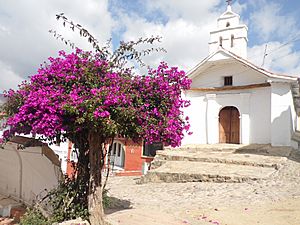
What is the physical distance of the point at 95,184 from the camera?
4684mm

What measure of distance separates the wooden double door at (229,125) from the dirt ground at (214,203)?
17.6 ft

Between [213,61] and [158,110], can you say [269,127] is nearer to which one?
[213,61]

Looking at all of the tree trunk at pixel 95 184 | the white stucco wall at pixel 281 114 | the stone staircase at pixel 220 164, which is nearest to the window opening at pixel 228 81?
the white stucco wall at pixel 281 114

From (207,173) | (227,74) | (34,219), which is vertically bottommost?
(34,219)

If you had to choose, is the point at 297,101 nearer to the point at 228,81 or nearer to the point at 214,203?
the point at 228,81

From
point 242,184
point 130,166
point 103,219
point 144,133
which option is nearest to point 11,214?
point 103,219

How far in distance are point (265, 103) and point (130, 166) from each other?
9635mm

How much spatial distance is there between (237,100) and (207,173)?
282 inches

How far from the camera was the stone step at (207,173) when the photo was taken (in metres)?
9.03

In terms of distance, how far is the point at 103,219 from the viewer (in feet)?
15.2

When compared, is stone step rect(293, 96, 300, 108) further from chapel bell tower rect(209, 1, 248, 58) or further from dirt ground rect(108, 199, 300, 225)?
dirt ground rect(108, 199, 300, 225)

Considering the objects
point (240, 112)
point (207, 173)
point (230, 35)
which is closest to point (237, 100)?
point (240, 112)

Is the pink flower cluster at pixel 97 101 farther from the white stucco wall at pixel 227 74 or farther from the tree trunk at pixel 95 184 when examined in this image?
the white stucco wall at pixel 227 74

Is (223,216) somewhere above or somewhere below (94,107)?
below
